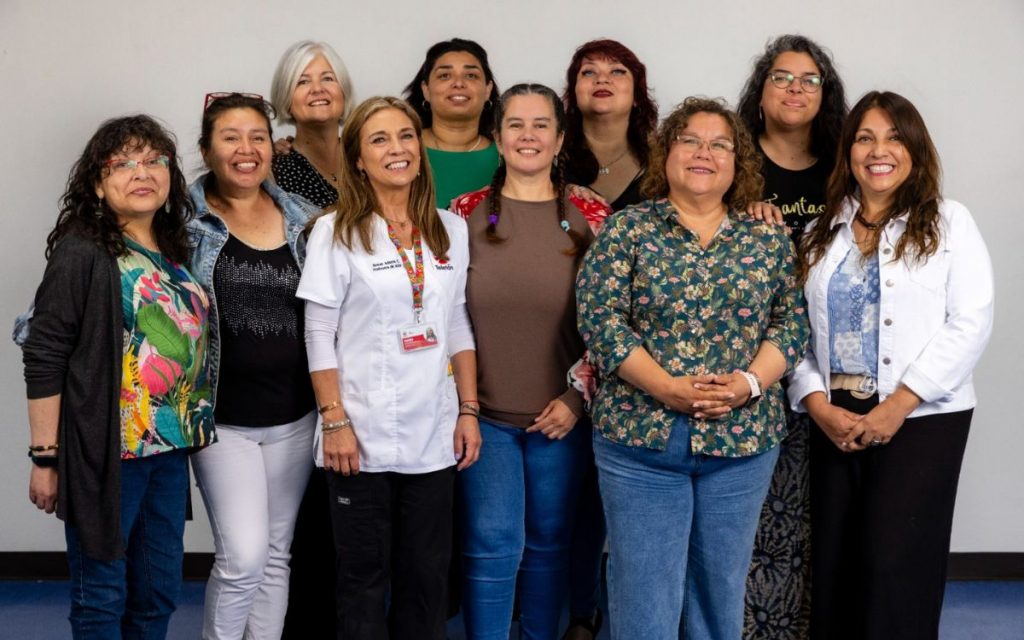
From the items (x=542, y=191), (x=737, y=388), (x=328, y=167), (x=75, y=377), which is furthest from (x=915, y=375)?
(x=75, y=377)

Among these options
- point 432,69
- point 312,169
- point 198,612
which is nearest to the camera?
point 312,169

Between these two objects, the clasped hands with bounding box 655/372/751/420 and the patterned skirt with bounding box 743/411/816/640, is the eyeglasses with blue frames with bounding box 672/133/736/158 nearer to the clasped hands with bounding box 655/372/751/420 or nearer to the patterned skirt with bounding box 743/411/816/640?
the clasped hands with bounding box 655/372/751/420

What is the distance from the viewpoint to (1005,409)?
385 cm

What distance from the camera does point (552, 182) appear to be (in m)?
2.75

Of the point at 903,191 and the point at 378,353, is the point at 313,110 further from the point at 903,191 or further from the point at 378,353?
the point at 903,191

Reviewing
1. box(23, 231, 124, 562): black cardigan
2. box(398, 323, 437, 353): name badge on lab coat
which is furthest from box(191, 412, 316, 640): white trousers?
box(398, 323, 437, 353): name badge on lab coat

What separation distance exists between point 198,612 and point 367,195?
6.43ft

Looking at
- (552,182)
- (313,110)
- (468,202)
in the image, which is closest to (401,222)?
(468,202)

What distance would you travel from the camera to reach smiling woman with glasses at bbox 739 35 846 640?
281cm

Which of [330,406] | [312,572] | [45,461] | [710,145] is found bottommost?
[312,572]

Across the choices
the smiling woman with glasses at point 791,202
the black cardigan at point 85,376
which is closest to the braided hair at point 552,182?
the smiling woman with glasses at point 791,202

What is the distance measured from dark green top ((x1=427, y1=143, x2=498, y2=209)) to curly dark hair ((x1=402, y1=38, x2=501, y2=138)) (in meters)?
0.15

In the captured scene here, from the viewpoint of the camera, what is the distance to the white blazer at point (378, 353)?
7.98 ft

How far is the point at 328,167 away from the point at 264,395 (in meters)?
0.87
